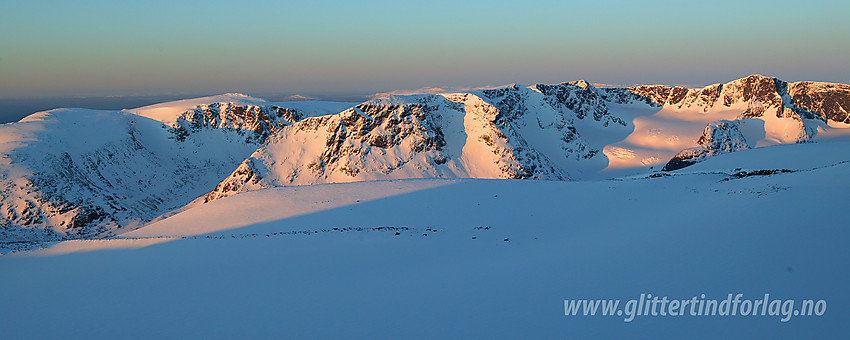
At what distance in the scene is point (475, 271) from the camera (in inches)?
601

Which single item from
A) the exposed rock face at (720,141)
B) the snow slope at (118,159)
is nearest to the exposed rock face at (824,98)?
the exposed rock face at (720,141)

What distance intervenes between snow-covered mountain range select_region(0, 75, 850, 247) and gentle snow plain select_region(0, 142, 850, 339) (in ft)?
213

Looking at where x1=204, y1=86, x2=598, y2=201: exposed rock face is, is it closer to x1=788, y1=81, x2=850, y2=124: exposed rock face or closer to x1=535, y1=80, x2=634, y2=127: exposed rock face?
x1=535, y1=80, x2=634, y2=127: exposed rock face

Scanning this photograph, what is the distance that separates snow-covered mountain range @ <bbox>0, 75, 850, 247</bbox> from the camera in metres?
81.4

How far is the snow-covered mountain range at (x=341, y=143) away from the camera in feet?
267

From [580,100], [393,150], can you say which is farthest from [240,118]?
[580,100]

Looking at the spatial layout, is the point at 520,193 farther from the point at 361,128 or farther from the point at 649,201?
the point at 361,128

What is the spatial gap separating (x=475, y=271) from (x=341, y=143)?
86.1m

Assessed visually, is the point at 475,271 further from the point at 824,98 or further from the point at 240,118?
the point at 824,98

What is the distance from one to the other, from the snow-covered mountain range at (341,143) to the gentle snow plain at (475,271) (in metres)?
64.8

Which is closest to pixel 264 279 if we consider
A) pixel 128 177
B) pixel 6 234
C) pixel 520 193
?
pixel 520 193

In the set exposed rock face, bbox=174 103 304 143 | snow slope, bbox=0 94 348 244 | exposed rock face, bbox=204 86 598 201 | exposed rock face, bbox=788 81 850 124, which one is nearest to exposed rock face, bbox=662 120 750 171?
exposed rock face, bbox=204 86 598 201

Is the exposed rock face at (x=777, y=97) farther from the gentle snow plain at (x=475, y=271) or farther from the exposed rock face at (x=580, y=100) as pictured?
the gentle snow plain at (x=475, y=271)

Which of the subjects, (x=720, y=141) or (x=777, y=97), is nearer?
(x=720, y=141)
